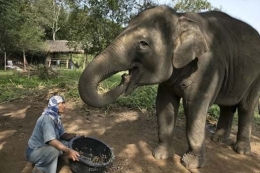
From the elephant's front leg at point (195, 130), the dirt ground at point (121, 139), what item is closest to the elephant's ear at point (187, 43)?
the elephant's front leg at point (195, 130)

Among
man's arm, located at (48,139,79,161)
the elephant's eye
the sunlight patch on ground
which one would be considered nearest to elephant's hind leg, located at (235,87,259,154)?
the elephant's eye

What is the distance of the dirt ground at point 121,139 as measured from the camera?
16.2 feet

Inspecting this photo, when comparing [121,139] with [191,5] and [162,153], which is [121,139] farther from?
[191,5]

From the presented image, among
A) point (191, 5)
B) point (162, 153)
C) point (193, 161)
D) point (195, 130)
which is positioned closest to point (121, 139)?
point (162, 153)

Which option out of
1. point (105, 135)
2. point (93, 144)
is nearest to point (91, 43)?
point (105, 135)

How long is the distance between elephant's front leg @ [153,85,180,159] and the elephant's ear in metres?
0.91

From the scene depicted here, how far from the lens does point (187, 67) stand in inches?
180

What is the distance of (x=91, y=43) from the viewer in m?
Answer: 24.2

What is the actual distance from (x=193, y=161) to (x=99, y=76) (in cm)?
217

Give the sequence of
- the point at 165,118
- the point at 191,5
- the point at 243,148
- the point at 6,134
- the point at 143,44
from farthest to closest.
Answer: the point at 191,5
the point at 6,134
the point at 243,148
the point at 165,118
the point at 143,44

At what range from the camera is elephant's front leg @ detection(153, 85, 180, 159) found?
5121 millimetres

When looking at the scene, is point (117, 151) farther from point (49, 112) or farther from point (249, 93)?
point (249, 93)

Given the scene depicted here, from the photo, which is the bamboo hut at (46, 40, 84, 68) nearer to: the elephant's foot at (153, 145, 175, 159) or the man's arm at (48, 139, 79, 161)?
the elephant's foot at (153, 145, 175, 159)

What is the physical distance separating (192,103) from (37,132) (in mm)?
2204
